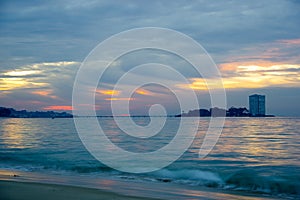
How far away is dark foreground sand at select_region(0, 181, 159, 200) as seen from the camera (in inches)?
324

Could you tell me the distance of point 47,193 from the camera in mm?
8797

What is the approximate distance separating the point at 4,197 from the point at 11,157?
14.1 metres

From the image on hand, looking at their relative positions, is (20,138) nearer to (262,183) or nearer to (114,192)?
(262,183)

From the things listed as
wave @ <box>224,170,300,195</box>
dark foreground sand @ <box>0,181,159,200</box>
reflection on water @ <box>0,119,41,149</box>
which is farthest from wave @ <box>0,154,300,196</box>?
reflection on water @ <box>0,119,41,149</box>

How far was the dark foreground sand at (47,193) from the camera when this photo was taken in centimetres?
823

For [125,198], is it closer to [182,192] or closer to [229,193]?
[182,192]

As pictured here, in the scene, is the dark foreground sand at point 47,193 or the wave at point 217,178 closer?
the dark foreground sand at point 47,193

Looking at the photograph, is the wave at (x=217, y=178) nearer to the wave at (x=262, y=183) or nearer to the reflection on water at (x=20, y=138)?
the wave at (x=262, y=183)

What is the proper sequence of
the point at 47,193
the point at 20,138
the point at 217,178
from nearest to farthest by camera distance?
1. the point at 47,193
2. the point at 217,178
3. the point at 20,138

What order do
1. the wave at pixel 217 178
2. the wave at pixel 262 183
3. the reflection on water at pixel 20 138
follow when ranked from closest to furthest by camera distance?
1. the wave at pixel 262 183
2. the wave at pixel 217 178
3. the reflection on water at pixel 20 138

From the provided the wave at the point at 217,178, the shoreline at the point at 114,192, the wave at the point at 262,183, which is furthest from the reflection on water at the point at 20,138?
the wave at the point at 262,183

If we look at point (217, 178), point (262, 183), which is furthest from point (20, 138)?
point (262, 183)

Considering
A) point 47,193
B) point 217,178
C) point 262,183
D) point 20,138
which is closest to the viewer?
point 47,193

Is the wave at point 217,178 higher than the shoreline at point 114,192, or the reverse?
the shoreline at point 114,192
